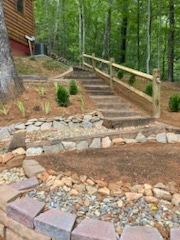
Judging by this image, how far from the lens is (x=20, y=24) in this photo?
1054cm

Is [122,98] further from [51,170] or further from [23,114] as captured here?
[51,170]

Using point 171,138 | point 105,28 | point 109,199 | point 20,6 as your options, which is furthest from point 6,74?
Answer: point 105,28

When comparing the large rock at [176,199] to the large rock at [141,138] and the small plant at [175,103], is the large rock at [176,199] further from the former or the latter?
the small plant at [175,103]

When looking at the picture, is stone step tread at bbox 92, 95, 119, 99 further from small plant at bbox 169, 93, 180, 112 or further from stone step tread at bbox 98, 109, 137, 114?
small plant at bbox 169, 93, 180, 112

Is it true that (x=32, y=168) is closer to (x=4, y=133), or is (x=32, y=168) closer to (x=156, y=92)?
(x=4, y=133)

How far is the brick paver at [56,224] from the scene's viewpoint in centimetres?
179

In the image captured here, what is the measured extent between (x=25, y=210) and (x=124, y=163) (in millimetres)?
1213

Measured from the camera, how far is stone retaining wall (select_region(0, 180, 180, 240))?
1.72 m

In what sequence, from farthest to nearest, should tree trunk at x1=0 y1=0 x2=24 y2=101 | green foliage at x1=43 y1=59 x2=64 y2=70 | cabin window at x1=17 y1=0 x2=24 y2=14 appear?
cabin window at x1=17 y1=0 x2=24 y2=14
green foliage at x1=43 y1=59 x2=64 y2=70
tree trunk at x1=0 y1=0 x2=24 y2=101

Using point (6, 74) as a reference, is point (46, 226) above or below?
below

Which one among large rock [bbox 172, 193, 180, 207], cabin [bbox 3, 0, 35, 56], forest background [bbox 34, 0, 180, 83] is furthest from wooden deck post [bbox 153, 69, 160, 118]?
cabin [bbox 3, 0, 35, 56]

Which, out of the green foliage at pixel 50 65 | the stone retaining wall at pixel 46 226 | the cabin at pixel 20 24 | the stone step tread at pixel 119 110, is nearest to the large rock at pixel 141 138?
the stone step tread at pixel 119 110

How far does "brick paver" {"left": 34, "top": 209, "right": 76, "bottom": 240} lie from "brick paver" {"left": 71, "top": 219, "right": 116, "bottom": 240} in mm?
63

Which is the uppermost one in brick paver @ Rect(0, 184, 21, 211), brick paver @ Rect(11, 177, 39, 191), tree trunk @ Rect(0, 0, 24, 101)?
tree trunk @ Rect(0, 0, 24, 101)
